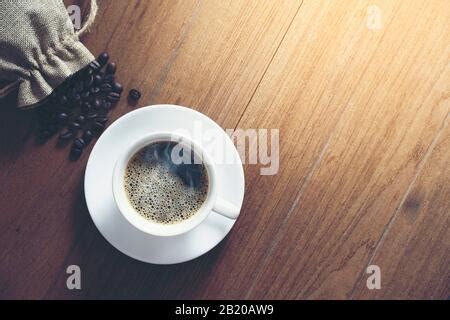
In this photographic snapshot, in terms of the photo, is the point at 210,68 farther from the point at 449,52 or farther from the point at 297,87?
the point at 449,52

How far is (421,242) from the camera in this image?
126cm

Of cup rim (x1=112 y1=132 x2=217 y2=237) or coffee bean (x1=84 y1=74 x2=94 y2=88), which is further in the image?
coffee bean (x1=84 y1=74 x2=94 y2=88)

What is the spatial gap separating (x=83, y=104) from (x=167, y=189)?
0.90ft

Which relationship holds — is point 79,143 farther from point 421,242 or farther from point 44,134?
point 421,242

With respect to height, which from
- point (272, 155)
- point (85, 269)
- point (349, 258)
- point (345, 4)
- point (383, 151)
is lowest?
point (85, 269)

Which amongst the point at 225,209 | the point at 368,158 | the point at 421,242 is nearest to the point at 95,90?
the point at 225,209

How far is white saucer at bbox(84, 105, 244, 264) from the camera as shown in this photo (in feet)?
3.72

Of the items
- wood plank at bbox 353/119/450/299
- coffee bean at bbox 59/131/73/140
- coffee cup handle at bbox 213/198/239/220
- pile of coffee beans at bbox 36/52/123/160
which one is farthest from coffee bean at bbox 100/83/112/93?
wood plank at bbox 353/119/450/299

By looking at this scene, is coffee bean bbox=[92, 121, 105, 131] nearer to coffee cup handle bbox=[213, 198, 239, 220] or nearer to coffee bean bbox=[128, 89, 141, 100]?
coffee bean bbox=[128, 89, 141, 100]

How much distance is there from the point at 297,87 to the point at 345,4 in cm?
22

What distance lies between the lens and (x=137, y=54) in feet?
4.00

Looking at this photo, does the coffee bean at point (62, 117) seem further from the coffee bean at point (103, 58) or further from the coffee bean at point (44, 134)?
the coffee bean at point (103, 58)

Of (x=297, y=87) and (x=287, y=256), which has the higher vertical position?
(x=297, y=87)

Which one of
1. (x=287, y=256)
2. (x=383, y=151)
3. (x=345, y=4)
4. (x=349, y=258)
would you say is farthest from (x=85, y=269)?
(x=345, y=4)
